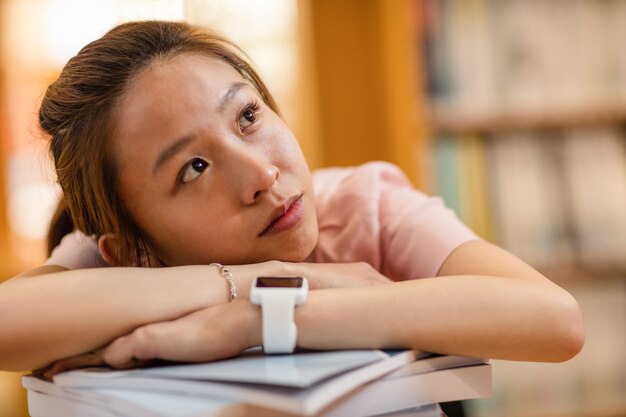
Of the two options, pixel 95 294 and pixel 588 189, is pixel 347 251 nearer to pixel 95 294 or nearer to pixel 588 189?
pixel 95 294

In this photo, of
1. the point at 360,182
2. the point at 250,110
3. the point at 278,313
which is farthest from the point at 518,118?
the point at 278,313

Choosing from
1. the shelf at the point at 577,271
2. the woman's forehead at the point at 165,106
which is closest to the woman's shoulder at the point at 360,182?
the woman's forehead at the point at 165,106

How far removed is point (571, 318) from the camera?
0.74 meters

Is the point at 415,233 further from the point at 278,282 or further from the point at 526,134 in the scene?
the point at 526,134

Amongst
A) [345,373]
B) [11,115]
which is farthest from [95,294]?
[11,115]

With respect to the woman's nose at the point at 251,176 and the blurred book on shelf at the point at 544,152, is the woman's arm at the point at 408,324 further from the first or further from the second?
the blurred book on shelf at the point at 544,152

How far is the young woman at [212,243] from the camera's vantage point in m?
0.68

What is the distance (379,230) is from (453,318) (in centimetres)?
38

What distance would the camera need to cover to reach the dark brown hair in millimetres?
885

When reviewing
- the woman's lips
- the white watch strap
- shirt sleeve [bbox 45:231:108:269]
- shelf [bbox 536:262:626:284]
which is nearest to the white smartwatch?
the white watch strap

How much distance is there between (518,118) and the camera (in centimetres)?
187

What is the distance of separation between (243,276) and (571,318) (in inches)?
14.1

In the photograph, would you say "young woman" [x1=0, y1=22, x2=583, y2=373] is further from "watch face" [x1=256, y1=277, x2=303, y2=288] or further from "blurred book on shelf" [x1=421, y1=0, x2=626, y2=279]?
"blurred book on shelf" [x1=421, y1=0, x2=626, y2=279]

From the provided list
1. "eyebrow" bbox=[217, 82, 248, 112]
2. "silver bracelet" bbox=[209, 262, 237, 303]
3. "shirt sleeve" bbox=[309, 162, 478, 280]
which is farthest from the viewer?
"shirt sleeve" bbox=[309, 162, 478, 280]
